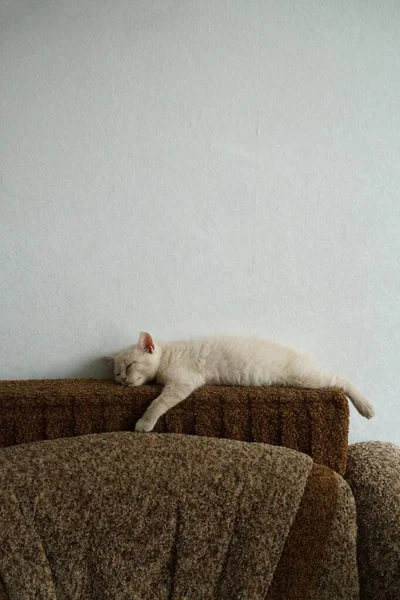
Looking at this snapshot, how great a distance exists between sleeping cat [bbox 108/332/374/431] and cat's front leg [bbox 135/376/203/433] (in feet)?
0.06

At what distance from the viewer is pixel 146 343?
1.51 m

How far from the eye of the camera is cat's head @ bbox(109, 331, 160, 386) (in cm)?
151

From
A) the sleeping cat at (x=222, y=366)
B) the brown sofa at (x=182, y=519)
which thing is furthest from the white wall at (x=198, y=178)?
the brown sofa at (x=182, y=519)

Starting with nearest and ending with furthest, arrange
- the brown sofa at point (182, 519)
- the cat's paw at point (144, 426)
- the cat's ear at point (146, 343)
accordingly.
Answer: the brown sofa at point (182, 519) < the cat's paw at point (144, 426) < the cat's ear at point (146, 343)

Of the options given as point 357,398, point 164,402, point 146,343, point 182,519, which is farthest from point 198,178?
point 182,519

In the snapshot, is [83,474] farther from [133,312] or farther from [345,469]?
[345,469]

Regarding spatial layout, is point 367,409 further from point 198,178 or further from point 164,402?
point 198,178

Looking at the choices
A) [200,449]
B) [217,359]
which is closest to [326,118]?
[217,359]

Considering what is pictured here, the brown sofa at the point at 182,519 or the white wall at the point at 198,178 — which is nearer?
the brown sofa at the point at 182,519

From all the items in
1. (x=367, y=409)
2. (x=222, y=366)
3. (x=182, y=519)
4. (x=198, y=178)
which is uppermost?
(x=198, y=178)

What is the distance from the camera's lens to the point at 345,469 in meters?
1.47

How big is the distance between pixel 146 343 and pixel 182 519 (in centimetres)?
48

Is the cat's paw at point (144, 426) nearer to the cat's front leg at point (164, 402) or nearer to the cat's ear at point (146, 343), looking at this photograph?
the cat's front leg at point (164, 402)

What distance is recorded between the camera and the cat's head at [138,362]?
4.95 feet
